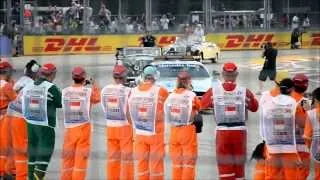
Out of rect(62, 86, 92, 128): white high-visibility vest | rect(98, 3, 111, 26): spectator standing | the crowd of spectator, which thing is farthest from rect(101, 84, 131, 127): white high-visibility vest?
rect(98, 3, 111, 26): spectator standing

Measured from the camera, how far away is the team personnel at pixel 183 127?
147 inches

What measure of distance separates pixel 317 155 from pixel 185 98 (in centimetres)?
76

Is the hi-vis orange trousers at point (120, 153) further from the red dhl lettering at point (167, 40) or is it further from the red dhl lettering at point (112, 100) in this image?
the red dhl lettering at point (167, 40)

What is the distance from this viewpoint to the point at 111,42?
25.5ft

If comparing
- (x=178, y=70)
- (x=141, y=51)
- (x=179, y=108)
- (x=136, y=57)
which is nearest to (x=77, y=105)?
(x=179, y=108)

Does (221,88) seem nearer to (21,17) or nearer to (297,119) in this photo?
(297,119)

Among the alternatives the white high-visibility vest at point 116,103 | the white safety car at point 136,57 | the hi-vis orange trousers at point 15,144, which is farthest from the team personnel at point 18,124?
the white safety car at point 136,57

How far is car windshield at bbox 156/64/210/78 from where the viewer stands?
7.32m

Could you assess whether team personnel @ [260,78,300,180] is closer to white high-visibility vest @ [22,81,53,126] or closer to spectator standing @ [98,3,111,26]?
white high-visibility vest @ [22,81,53,126]

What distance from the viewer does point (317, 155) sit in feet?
11.1

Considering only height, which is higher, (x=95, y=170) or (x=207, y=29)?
(x=207, y=29)

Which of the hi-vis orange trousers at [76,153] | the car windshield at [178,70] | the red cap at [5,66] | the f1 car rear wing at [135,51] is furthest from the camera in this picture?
the f1 car rear wing at [135,51]

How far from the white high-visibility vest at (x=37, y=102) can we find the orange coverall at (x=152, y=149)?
19.8 inches

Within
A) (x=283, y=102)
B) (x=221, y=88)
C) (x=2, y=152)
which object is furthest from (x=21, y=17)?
(x=283, y=102)
